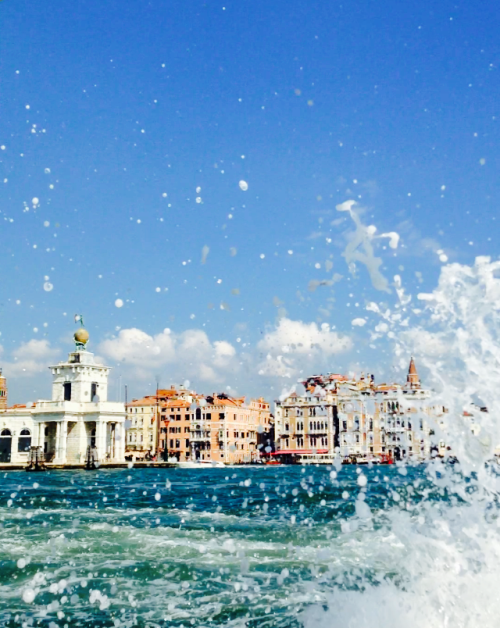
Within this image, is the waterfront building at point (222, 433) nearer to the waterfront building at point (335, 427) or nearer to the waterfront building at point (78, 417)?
the waterfront building at point (335, 427)

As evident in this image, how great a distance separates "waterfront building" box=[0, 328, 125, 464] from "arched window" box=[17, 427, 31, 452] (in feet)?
2.50

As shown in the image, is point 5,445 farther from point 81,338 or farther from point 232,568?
point 232,568

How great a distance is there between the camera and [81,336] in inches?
3159

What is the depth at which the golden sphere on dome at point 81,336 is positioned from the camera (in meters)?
79.8

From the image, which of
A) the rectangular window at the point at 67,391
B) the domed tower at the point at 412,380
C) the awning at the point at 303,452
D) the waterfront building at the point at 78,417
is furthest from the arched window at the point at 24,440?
the domed tower at the point at 412,380

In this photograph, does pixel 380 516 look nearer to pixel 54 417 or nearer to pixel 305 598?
pixel 305 598

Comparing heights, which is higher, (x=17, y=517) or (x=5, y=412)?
(x=5, y=412)

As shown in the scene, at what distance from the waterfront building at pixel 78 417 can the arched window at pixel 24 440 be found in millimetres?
761

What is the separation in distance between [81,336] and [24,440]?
13.6 meters

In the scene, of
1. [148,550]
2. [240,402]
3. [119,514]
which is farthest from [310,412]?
[148,550]

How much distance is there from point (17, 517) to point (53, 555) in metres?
7.01

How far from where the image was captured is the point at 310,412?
95.9 m

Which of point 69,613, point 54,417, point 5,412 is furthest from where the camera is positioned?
point 5,412

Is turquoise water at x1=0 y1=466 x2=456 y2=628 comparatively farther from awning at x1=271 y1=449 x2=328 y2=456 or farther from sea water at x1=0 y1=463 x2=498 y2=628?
awning at x1=271 y1=449 x2=328 y2=456
